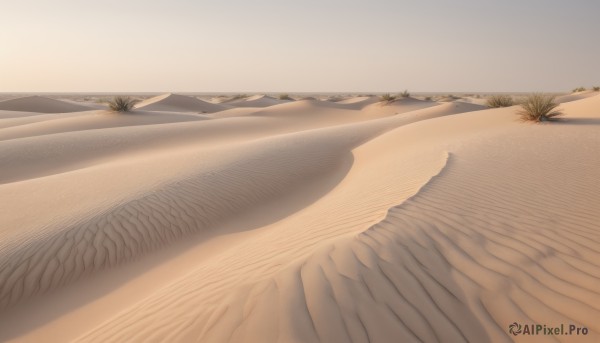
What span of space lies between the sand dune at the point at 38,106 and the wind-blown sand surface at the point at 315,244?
82.1 feet

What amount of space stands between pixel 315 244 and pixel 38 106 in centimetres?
3687

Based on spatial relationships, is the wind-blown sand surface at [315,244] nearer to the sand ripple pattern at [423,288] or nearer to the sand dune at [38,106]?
the sand ripple pattern at [423,288]

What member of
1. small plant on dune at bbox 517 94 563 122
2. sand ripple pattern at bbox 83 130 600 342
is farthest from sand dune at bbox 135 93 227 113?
sand ripple pattern at bbox 83 130 600 342

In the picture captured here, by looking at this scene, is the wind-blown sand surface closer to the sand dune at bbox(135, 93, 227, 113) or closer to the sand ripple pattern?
the sand ripple pattern

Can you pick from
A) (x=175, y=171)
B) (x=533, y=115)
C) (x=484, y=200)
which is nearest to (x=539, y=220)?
(x=484, y=200)

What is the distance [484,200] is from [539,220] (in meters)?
0.61

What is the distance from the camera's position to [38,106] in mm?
30094

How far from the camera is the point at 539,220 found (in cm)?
330

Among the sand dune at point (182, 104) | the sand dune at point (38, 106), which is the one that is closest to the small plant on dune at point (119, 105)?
the sand dune at point (182, 104)

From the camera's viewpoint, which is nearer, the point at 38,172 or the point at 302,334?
the point at 302,334

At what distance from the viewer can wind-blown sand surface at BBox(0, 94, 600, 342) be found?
7.04 feet

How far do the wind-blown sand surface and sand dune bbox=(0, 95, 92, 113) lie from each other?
82.1 ft

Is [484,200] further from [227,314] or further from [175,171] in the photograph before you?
[175,171]

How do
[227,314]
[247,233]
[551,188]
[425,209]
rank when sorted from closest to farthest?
1. [227,314]
2. [425,209]
3. [551,188]
4. [247,233]
